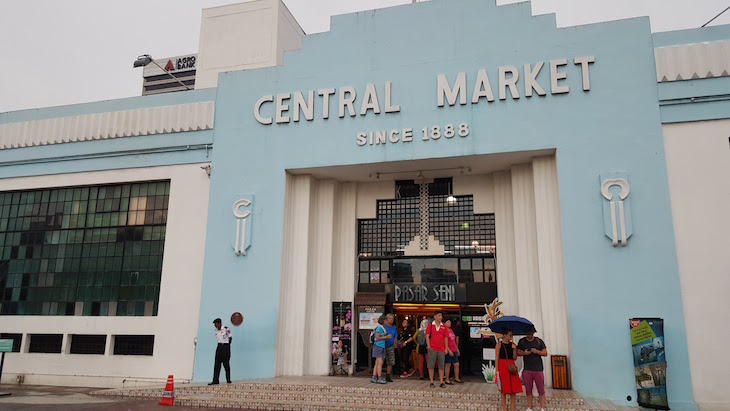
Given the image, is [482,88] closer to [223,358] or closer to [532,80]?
[532,80]

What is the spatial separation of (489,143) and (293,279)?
20.9 feet

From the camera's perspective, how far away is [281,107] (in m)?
15.0

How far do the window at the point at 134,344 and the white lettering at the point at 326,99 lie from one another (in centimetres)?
790

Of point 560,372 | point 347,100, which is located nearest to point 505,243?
point 560,372

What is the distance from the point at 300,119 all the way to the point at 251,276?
14.9 feet

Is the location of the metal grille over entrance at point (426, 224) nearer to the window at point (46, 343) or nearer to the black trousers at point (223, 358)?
the black trousers at point (223, 358)

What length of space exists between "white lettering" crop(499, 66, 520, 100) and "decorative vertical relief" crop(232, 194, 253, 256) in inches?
285

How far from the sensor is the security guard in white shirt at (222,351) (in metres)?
12.6

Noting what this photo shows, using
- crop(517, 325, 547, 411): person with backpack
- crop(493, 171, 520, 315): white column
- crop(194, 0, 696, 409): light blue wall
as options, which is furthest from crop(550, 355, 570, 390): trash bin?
crop(517, 325, 547, 411): person with backpack

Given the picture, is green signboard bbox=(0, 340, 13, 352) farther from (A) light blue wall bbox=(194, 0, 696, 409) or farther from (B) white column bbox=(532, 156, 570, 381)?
(B) white column bbox=(532, 156, 570, 381)

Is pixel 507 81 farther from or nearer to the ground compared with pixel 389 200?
farther from the ground

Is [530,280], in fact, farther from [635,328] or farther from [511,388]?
[511,388]

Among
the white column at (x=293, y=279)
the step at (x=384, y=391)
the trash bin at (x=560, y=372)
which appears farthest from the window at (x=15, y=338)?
the trash bin at (x=560, y=372)

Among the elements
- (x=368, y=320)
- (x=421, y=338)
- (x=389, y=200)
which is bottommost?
(x=421, y=338)
